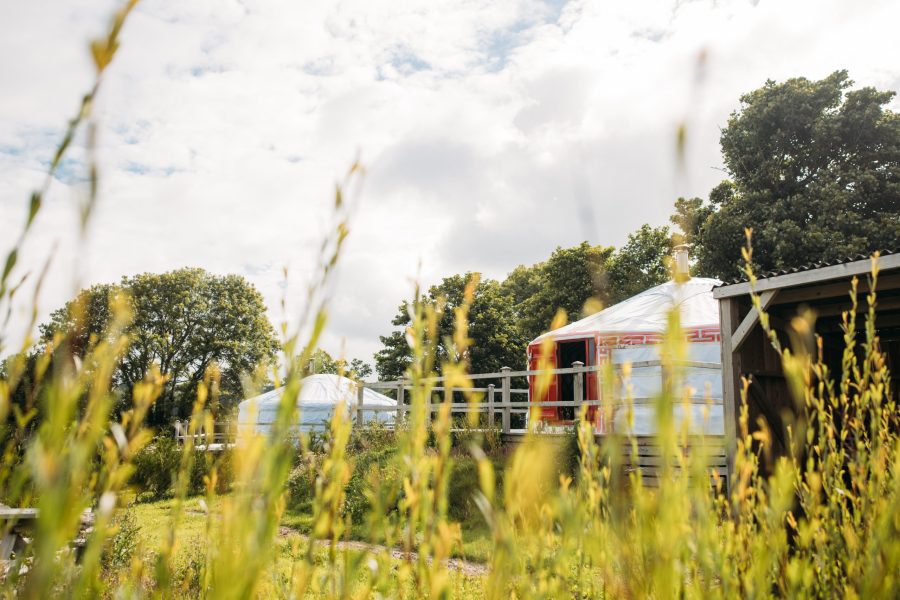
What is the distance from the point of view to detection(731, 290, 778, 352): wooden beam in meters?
6.64

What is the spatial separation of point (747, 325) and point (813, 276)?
81 centimetres

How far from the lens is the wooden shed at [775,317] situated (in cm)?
634

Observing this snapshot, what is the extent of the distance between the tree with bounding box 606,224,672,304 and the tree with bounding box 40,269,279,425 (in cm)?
1620

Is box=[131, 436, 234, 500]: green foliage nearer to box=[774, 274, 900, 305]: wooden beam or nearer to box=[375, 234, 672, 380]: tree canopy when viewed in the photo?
box=[774, 274, 900, 305]: wooden beam

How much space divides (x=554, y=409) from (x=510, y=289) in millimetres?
21072

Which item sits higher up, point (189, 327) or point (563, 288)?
point (563, 288)

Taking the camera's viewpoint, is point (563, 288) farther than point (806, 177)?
Yes

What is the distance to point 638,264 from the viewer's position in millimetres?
25359

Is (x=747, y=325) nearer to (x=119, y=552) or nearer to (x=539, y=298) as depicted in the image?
(x=119, y=552)

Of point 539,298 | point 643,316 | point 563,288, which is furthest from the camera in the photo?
point 539,298

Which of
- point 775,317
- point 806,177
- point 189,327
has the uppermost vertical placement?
point 806,177

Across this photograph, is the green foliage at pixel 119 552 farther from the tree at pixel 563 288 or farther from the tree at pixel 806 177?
the tree at pixel 563 288

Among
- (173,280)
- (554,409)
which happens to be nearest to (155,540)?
(554,409)

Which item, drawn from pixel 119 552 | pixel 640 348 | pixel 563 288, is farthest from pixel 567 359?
pixel 119 552
